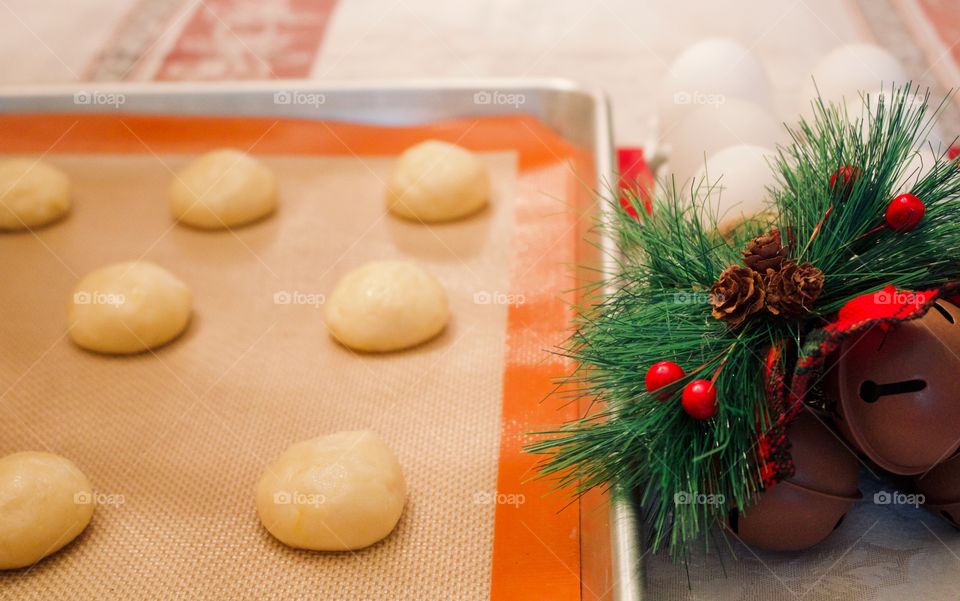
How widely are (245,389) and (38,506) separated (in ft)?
0.87

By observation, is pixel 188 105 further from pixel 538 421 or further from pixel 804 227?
pixel 804 227

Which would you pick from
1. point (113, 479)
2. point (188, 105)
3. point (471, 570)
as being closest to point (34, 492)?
point (113, 479)

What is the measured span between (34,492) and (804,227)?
76cm

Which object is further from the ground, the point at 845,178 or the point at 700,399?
the point at 845,178

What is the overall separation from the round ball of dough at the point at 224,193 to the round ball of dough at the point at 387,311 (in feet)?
0.89

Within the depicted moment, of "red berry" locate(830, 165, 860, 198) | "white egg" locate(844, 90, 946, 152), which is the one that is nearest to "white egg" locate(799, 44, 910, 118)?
"white egg" locate(844, 90, 946, 152)

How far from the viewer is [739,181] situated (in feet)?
3.12

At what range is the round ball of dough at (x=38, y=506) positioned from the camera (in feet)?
2.69

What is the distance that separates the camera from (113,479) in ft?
3.05

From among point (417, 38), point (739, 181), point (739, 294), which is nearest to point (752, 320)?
point (739, 294)

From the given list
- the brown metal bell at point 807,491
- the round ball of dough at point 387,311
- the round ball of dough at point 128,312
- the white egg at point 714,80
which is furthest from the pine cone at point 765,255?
the round ball of dough at point 128,312

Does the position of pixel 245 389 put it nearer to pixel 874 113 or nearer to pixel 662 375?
A: pixel 662 375

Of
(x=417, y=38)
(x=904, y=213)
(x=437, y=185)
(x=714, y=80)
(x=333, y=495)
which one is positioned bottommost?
(x=333, y=495)

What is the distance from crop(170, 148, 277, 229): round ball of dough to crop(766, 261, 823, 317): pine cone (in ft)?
2.90
